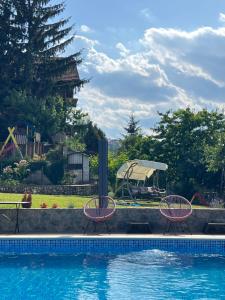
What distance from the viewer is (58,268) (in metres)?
10.5

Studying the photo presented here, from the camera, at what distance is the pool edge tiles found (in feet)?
39.1

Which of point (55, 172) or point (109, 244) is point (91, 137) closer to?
point (55, 172)

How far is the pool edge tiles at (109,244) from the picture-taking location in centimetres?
1191

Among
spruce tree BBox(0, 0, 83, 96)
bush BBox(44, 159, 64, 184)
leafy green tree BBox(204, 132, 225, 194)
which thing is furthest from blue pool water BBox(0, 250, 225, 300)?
spruce tree BBox(0, 0, 83, 96)

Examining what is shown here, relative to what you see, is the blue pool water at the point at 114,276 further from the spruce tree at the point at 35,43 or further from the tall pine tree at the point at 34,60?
the spruce tree at the point at 35,43

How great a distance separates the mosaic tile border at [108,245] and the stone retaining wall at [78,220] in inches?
46.6

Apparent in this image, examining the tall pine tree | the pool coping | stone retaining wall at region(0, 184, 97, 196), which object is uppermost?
the tall pine tree

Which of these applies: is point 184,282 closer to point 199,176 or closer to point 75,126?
point 199,176

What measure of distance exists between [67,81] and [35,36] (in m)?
4.61

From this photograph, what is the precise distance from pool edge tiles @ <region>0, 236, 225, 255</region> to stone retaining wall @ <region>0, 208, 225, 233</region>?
1170 mm

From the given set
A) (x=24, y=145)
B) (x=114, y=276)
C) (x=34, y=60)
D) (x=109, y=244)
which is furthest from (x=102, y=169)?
(x=34, y=60)

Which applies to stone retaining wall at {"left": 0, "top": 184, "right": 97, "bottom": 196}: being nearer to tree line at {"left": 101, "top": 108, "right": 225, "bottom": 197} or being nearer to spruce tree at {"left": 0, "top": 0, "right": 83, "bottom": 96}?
tree line at {"left": 101, "top": 108, "right": 225, "bottom": 197}

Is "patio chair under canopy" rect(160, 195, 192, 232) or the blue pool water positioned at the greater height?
"patio chair under canopy" rect(160, 195, 192, 232)

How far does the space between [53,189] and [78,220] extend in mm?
10228
